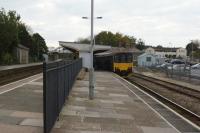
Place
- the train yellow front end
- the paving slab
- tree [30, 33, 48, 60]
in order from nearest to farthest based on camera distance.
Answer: the paving slab
the train yellow front end
tree [30, 33, 48, 60]

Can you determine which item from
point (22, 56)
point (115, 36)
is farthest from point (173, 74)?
point (115, 36)

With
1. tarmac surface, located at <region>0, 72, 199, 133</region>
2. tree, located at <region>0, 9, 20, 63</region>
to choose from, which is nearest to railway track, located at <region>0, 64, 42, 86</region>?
tarmac surface, located at <region>0, 72, 199, 133</region>

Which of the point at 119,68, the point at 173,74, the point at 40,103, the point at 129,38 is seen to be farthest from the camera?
the point at 129,38

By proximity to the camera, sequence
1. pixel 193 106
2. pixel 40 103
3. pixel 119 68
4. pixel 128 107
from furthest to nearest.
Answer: pixel 119 68 < pixel 193 106 < pixel 128 107 < pixel 40 103

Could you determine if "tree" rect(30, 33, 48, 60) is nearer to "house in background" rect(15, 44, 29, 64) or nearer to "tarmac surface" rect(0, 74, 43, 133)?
"house in background" rect(15, 44, 29, 64)

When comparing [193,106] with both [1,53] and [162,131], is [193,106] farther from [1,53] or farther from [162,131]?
[1,53]

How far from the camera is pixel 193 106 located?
60.7 feet

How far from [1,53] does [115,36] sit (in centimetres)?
7649

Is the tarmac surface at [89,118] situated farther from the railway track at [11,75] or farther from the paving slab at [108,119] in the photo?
the railway track at [11,75]

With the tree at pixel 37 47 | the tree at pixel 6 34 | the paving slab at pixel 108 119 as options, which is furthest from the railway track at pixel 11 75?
the tree at pixel 37 47

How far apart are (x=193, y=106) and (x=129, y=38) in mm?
143311

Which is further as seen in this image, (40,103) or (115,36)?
(115,36)

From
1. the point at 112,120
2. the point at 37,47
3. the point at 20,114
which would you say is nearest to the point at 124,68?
the point at 112,120

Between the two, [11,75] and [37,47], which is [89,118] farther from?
[37,47]
